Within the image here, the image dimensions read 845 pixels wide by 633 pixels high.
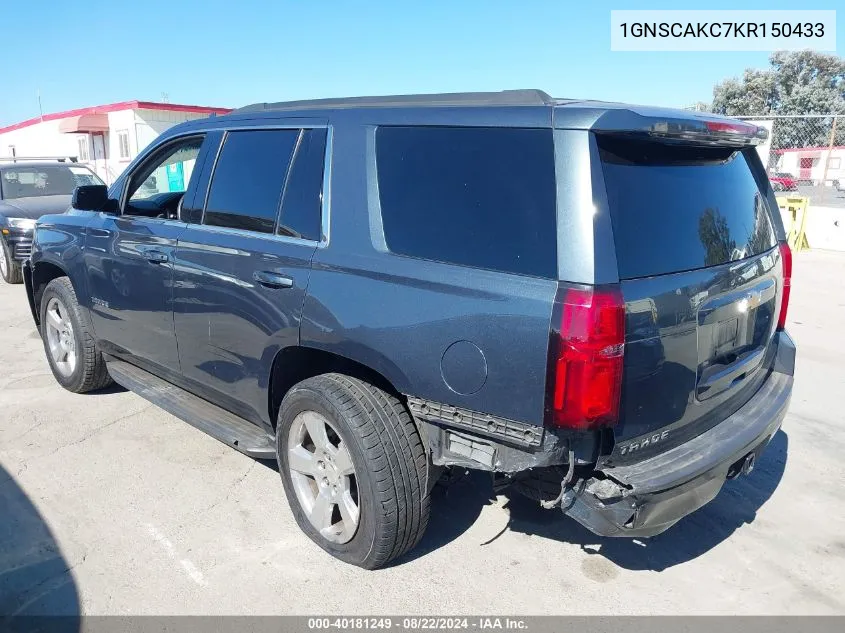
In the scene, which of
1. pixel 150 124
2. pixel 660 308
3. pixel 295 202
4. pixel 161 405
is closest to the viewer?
pixel 660 308

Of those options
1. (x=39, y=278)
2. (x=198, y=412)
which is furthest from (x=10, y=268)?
(x=198, y=412)

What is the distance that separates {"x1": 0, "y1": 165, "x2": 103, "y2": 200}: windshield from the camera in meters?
9.80

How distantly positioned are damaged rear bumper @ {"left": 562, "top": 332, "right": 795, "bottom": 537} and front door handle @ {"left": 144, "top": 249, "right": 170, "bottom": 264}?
8.35ft

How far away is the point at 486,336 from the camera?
2332 mm

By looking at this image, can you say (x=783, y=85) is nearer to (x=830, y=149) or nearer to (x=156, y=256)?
(x=830, y=149)

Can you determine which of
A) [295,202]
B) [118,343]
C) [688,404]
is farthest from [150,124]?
[688,404]

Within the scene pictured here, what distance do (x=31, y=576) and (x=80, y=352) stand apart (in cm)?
216

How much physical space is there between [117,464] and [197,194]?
5.49ft

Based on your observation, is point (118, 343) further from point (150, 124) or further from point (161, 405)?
point (150, 124)

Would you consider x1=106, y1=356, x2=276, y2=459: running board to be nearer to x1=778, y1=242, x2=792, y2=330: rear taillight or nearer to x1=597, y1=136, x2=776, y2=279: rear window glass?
x1=597, y1=136, x2=776, y2=279: rear window glass

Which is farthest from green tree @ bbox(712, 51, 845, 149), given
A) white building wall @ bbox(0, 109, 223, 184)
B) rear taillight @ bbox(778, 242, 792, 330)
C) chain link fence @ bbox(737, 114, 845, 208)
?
rear taillight @ bbox(778, 242, 792, 330)

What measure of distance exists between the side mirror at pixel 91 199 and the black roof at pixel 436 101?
4.69 feet

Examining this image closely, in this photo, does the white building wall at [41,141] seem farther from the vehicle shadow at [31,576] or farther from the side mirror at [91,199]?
the vehicle shadow at [31,576]

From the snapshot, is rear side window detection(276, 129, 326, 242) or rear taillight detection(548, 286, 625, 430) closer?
rear taillight detection(548, 286, 625, 430)
